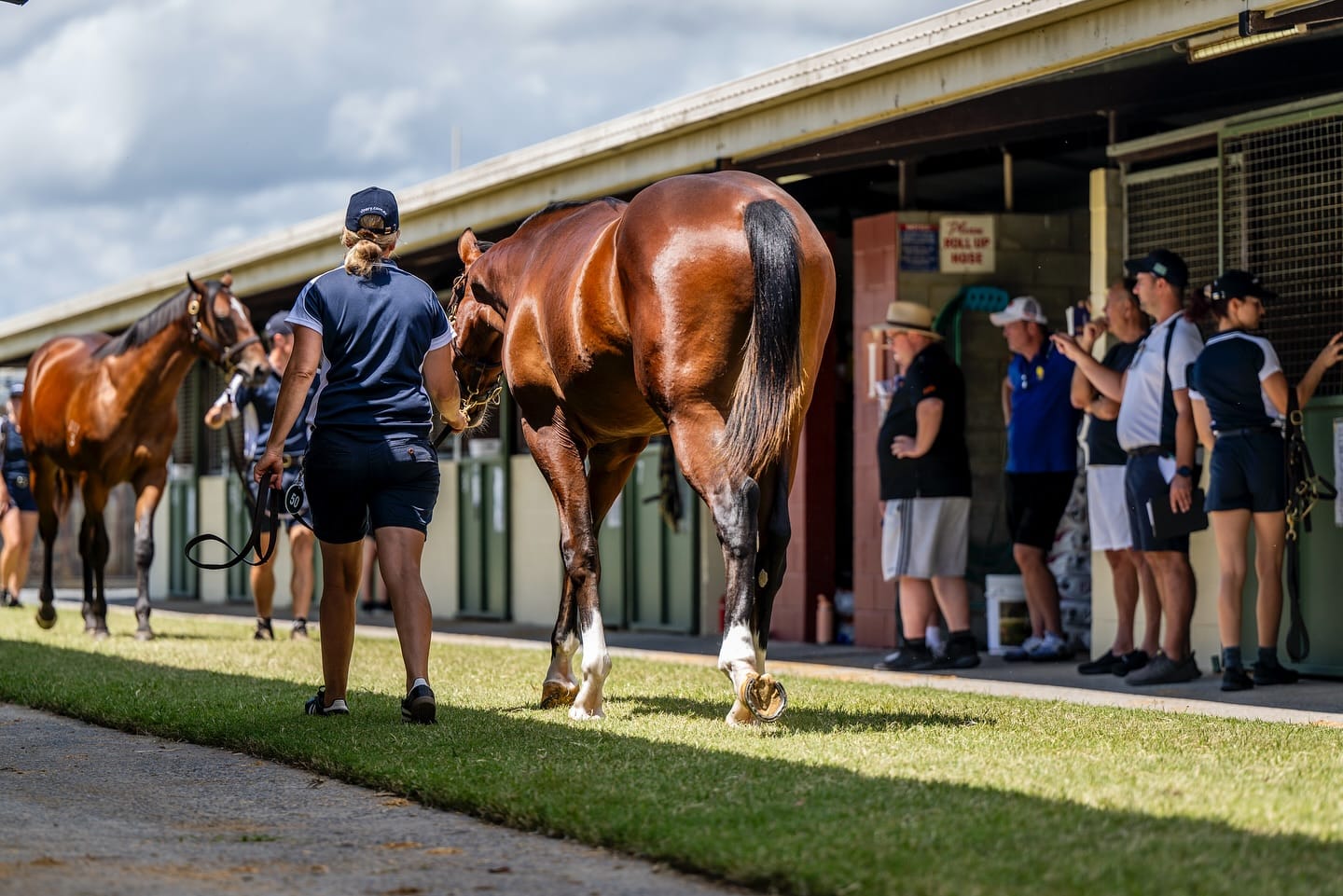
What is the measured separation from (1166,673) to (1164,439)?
1237mm

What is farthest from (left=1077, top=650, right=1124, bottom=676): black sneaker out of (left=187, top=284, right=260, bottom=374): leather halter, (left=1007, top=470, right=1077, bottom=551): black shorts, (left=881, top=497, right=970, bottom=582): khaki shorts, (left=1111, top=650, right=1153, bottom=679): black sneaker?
(left=187, top=284, right=260, bottom=374): leather halter

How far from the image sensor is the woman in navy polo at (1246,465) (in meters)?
8.94

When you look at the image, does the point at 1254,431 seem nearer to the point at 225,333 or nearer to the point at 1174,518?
the point at 1174,518

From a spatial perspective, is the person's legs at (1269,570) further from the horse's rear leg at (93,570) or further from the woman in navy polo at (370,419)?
the horse's rear leg at (93,570)

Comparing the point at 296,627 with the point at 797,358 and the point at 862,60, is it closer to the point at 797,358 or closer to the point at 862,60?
the point at 862,60

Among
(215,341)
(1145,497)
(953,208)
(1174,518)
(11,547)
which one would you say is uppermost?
(953,208)

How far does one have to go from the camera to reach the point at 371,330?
6.88m

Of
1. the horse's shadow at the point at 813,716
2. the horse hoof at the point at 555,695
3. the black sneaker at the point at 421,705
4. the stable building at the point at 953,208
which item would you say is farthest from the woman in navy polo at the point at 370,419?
the stable building at the point at 953,208

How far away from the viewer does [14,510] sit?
18.5 meters

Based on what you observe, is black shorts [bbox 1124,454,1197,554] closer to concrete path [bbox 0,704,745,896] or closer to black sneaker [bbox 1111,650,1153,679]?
black sneaker [bbox 1111,650,1153,679]

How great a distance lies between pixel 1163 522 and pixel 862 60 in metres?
2.92

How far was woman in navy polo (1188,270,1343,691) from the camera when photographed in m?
8.94

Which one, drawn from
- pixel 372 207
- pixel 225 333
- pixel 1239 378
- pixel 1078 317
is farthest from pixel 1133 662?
pixel 225 333

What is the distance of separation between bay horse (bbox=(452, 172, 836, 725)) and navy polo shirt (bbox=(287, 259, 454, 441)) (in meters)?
0.63
